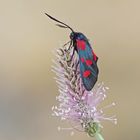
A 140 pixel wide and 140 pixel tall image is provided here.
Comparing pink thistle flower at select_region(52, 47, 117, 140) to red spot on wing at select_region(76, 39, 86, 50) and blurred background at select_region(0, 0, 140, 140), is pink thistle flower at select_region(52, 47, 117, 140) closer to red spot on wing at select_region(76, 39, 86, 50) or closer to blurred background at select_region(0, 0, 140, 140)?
red spot on wing at select_region(76, 39, 86, 50)

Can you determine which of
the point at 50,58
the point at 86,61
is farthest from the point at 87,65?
the point at 50,58

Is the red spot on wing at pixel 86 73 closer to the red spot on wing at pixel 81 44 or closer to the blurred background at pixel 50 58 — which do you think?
the red spot on wing at pixel 81 44

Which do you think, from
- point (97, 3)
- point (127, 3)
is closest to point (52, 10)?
point (97, 3)

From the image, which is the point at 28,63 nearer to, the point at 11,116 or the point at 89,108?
the point at 11,116

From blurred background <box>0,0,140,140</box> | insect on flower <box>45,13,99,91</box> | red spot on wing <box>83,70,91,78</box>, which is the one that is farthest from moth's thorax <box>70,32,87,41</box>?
blurred background <box>0,0,140,140</box>

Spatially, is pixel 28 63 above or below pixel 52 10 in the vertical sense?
below
